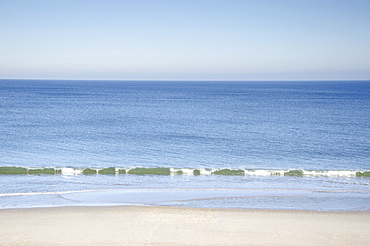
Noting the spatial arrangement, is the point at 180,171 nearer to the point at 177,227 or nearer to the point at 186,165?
the point at 186,165

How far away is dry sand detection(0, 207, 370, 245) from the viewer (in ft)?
38.8

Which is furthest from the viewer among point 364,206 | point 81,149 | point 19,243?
point 81,149

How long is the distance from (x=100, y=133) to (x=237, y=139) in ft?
46.4

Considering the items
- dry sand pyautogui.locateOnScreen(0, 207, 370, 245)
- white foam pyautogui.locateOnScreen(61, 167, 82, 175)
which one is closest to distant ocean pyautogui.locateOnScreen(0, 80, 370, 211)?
white foam pyautogui.locateOnScreen(61, 167, 82, 175)

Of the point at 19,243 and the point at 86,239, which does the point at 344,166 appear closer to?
the point at 86,239

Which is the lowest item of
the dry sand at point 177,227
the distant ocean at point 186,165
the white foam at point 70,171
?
the white foam at point 70,171

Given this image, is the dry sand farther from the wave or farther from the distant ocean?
the wave

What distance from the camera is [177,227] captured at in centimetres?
1304

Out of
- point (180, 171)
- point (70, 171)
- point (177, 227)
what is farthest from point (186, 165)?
point (177, 227)

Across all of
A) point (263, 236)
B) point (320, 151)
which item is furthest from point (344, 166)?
point (263, 236)

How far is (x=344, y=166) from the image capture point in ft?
85.7

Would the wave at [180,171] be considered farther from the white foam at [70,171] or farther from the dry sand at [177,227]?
the dry sand at [177,227]

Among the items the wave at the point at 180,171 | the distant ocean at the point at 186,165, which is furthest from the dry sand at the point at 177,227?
the wave at the point at 180,171

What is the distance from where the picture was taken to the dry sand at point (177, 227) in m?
11.8
